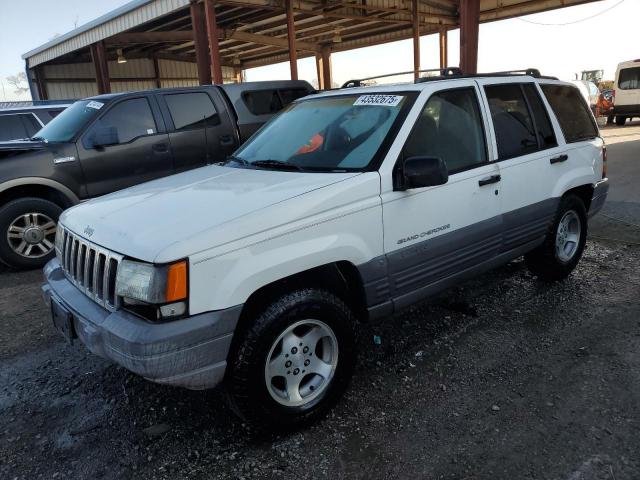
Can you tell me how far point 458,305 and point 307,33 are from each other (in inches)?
767

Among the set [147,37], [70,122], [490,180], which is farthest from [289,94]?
[147,37]

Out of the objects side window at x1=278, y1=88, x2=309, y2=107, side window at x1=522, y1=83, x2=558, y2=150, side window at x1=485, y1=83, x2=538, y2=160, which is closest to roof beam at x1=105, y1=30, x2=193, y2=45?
side window at x1=278, y1=88, x2=309, y2=107

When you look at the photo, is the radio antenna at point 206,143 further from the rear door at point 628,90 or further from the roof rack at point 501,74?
the rear door at point 628,90

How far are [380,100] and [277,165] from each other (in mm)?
795

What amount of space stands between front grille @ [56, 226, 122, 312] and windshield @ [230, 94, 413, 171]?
122 centimetres

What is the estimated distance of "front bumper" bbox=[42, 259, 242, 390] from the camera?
2.19m

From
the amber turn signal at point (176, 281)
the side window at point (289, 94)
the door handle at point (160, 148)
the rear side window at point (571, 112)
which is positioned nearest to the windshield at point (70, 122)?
the door handle at point (160, 148)

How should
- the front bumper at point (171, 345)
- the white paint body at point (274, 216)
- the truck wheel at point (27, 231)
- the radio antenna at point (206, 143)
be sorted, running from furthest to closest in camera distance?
1. the radio antenna at point (206, 143)
2. the truck wheel at point (27, 231)
3. the white paint body at point (274, 216)
4. the front bumper at point (171, 345)

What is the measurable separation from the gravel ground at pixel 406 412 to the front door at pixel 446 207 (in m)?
0.58

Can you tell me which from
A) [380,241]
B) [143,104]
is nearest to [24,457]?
[380,241]

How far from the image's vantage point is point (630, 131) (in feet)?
58.7

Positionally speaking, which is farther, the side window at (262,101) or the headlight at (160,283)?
the side window at (262,101)

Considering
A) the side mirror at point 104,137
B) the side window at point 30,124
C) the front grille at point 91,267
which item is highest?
the side window at point 30,124

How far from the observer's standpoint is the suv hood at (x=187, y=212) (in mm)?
2305
